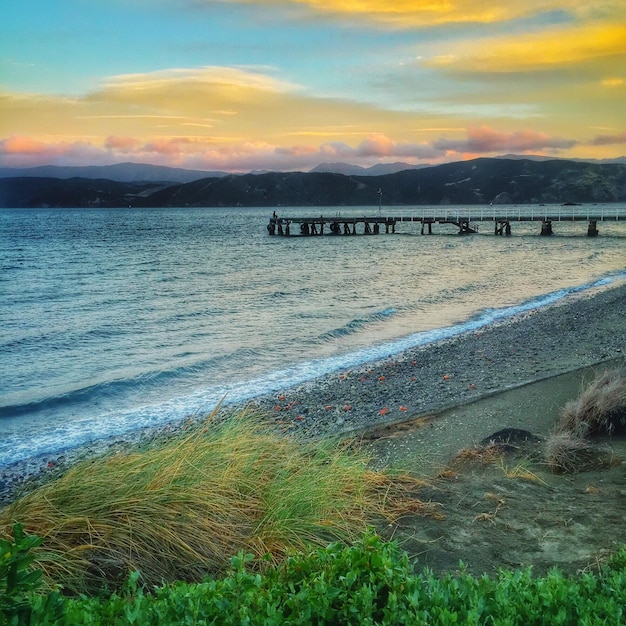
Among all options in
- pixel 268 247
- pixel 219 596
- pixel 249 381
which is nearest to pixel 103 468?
pixel 219 596

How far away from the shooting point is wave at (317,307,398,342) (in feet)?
64.2

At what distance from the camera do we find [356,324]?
21281 millimetres

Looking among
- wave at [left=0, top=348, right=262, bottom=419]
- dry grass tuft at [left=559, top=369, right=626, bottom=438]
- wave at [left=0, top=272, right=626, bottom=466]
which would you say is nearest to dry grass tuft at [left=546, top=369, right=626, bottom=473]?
dry grass tuft at [left=559, top=369, right=626, bottom=438]

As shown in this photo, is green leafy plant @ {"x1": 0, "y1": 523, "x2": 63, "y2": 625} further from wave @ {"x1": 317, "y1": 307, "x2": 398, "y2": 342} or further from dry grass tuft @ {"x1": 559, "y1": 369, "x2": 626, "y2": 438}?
wave @ {"x1": 317, "y1": 307, "x2": 398, "y2": 342}

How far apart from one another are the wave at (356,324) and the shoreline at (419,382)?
3359mm

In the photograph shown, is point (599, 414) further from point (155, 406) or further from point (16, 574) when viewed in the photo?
point (155, 406)

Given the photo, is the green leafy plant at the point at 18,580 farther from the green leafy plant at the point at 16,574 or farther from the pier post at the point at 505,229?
the pier post at the point at 505,229

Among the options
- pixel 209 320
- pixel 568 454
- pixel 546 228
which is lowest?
pixel 209 320

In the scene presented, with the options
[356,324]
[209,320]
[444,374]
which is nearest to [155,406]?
[444,374]

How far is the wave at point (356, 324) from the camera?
64.2ft

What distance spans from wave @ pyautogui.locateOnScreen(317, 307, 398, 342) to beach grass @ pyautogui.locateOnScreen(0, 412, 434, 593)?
13.3 meters

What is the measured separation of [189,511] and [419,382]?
8.84m

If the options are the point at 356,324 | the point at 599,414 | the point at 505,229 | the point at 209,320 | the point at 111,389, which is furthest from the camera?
the point at 505,229

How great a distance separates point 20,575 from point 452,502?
13.6 ft
